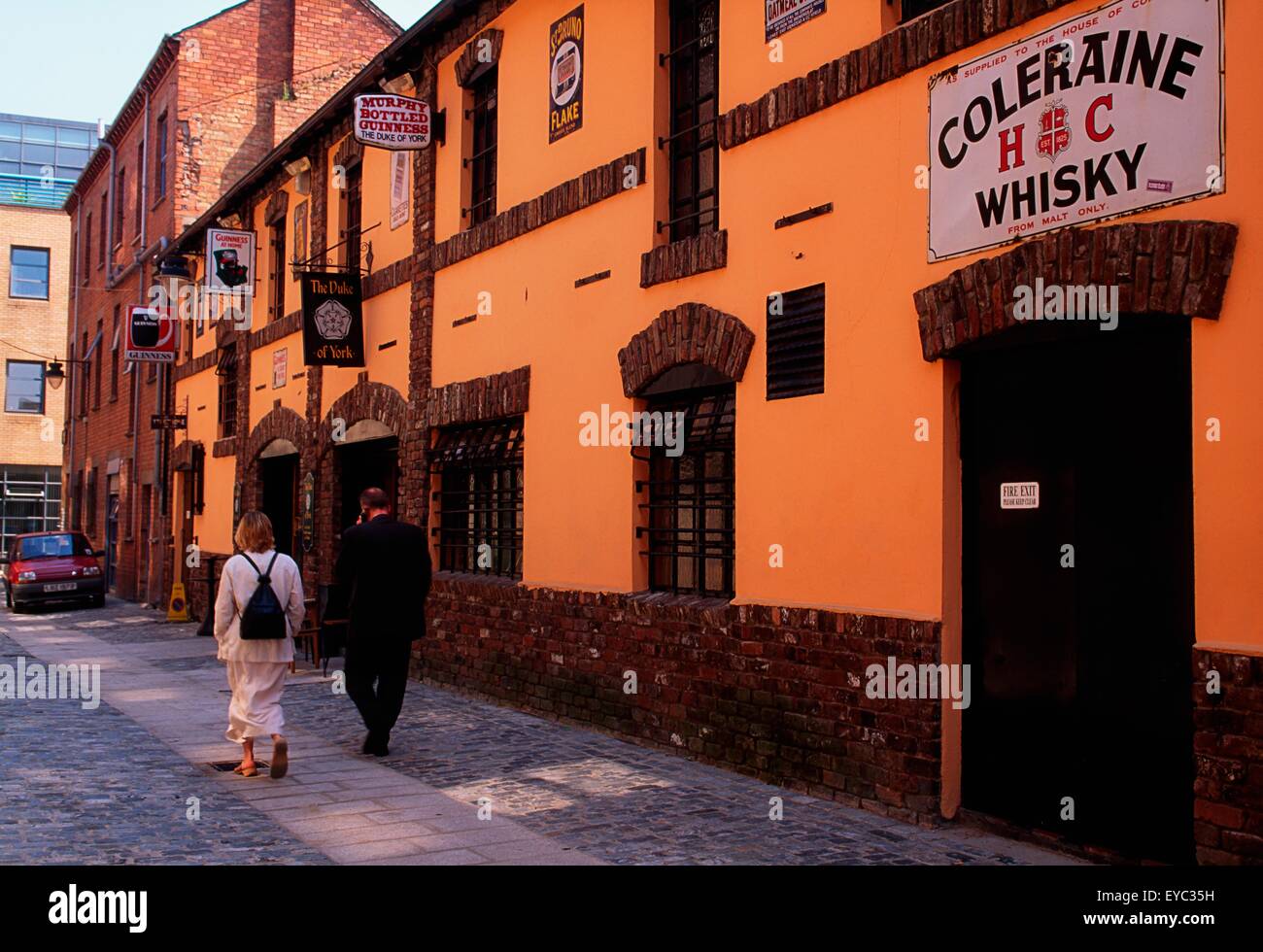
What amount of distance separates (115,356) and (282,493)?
43.6 ft

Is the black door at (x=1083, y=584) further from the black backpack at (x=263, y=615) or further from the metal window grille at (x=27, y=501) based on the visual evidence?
the metal window grille at (x=27, y=501)

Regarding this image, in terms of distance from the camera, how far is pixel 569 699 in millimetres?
10219

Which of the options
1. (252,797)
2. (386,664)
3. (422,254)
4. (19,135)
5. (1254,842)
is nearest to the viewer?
(1254,842)

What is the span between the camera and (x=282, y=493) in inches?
749

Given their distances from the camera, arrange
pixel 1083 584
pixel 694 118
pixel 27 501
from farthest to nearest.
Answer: pixel 27 501 < pixel 694 118 < pixel 1083 584

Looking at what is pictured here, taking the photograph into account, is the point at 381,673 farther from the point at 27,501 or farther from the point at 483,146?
the point at 27,501

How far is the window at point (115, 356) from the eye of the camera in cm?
2949

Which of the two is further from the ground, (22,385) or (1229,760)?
(22,385)

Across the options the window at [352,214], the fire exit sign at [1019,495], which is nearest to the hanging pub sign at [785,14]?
the fire exit sign at [1019,495]

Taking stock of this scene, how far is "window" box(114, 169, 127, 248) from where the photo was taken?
98.7 feet

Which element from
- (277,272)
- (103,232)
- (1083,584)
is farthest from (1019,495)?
(103,232)

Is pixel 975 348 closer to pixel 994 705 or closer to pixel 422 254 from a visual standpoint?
pixel 994 705

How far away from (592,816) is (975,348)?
3215 millimetres
